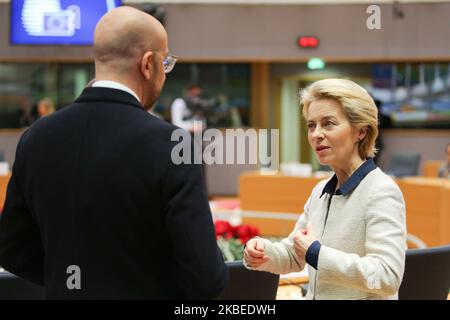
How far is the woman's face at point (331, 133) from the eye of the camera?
5.82ft

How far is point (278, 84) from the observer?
467 inches

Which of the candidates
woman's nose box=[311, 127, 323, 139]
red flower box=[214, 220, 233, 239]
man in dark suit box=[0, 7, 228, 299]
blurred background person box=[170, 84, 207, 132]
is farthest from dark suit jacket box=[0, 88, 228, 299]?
blurred background person box=[170, 84, 207, 132]

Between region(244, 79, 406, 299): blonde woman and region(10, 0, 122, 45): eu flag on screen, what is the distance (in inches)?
63.3

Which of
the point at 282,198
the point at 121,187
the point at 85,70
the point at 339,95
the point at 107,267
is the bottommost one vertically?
the point at 282,198

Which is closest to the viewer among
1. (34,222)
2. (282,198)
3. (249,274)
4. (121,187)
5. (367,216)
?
(121,187)

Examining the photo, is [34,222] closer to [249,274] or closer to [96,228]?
[96,228]

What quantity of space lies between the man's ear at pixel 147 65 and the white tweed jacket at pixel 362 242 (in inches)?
24.2

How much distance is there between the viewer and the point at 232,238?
3441mm

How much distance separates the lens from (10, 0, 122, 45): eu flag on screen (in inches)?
127

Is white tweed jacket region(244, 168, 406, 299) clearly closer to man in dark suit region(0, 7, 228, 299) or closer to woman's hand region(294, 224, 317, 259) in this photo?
woman's hand region(294, 224, 317, 259)

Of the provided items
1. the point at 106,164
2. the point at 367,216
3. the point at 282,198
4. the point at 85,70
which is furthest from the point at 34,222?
the point at 85,70

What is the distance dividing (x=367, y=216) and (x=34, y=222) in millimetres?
820

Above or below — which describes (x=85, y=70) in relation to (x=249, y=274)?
above
